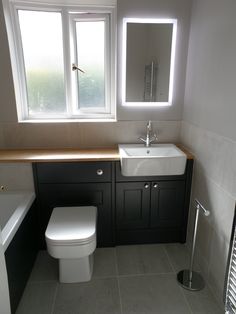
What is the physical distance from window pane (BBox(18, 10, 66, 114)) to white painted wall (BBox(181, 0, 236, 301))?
1.26 meters

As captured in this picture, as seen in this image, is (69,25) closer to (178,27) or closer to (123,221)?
(178,27)

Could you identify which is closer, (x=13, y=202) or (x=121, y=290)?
(x=121, y=290)

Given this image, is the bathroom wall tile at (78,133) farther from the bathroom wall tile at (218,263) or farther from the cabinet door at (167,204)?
the bathroom wall tile at (218,263)

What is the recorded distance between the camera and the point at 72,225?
1.68m

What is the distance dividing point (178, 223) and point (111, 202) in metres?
0.67

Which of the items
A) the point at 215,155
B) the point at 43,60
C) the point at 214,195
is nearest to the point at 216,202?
the point at 214,195

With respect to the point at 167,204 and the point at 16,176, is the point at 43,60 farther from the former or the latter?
the point at 167,204

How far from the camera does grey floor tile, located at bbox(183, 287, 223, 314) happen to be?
1552 mm

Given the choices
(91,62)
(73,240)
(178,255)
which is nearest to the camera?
(73,240)

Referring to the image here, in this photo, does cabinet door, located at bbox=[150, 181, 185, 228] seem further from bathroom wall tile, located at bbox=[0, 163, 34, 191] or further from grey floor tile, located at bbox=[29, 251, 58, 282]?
bathroom wall tile, located at bbox=[0, 163, 34, 191]

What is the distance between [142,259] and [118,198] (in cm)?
57

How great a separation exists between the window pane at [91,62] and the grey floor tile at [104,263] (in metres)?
1.44

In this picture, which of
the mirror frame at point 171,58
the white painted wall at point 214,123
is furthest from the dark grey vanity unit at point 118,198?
the mirror frame at point 171,58

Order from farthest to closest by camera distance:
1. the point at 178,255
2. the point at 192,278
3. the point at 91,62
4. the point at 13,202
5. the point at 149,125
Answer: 1. the point at 91,62
2. the point at 149,125
3. the point at 178,255
4. the point at 13,202
5. the point at 192,278
